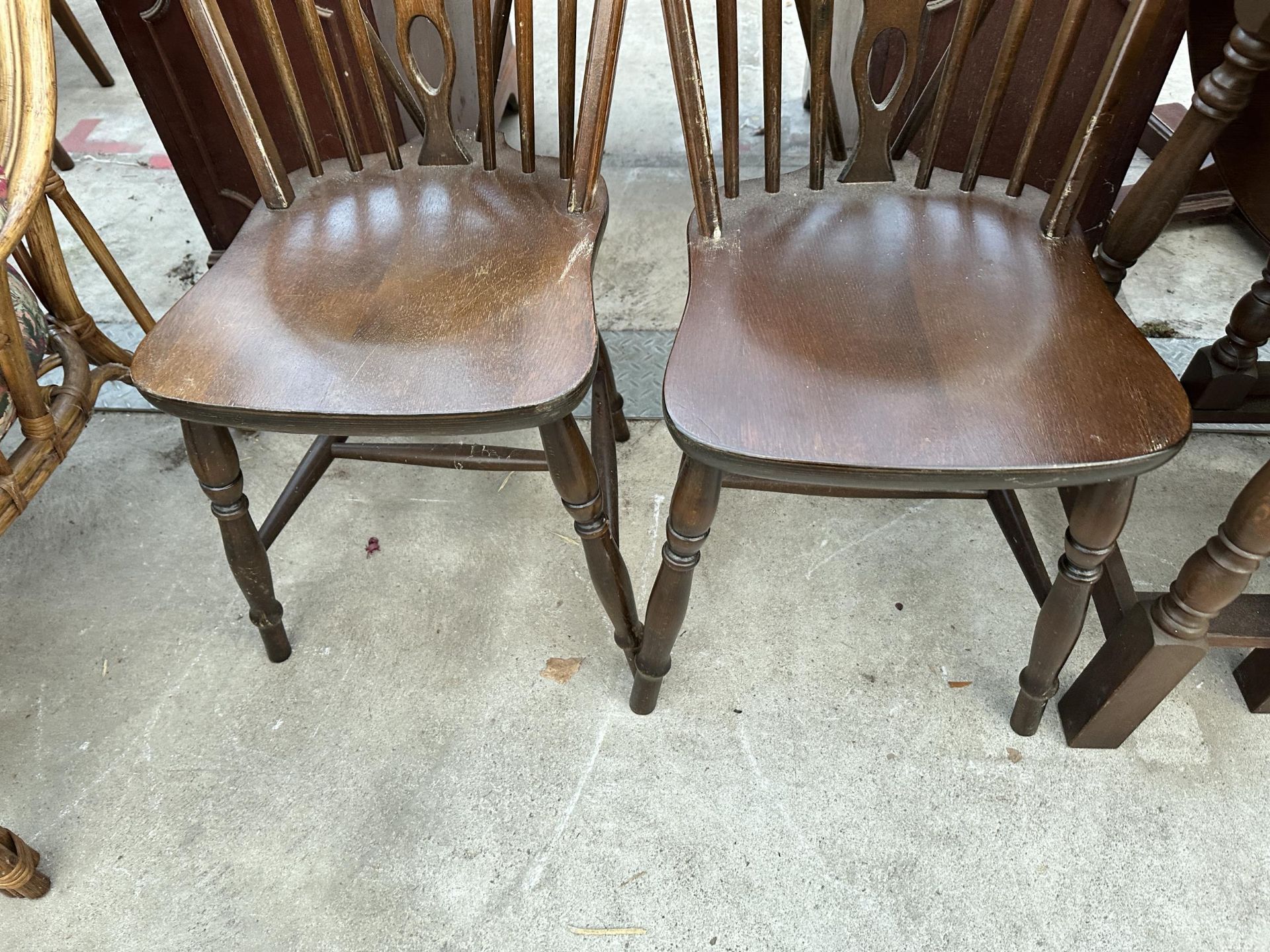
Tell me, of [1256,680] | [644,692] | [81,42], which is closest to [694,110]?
[644,692]

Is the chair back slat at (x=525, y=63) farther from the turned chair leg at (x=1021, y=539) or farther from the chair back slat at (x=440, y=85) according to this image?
the turned chair leg at (x=1021, y=539)

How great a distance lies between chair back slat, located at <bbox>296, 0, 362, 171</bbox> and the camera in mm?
1024

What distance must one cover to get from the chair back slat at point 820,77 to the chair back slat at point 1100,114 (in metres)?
0.27

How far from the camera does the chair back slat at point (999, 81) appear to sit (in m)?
0.94

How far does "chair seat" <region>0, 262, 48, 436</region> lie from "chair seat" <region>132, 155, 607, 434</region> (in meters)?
0.25

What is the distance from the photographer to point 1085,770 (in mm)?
1138

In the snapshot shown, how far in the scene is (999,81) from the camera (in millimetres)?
973

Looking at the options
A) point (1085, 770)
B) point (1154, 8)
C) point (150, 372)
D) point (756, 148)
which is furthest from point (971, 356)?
point (756, 148)

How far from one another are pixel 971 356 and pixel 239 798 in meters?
1.04

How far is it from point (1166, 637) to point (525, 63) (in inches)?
38.9

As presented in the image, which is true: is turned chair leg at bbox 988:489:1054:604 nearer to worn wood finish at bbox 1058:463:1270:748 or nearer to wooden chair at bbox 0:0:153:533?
worn wood finish at bbox 1058:463:1270:748

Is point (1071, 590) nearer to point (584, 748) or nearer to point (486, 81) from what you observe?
point (584, 748)

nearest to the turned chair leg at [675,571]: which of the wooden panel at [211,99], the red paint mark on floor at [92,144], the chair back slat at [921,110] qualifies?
the chair back slat at [921,110]

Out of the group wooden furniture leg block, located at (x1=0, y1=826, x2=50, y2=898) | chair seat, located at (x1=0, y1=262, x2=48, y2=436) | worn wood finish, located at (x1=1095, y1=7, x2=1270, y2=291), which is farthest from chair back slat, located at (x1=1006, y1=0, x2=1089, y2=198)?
wooden furniture leg block, located at (x1=0, y1=826, x2=50, y2=898)
